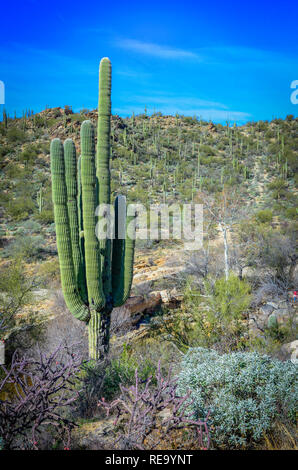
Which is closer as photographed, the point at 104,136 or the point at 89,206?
the point at 89,206

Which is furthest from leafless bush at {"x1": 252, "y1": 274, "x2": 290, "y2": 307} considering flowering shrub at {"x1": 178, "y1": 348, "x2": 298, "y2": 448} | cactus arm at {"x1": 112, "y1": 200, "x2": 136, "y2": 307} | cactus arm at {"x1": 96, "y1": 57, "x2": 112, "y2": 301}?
cactus arm at {"x1": 96, "y1": 57, "x2": 112, "y2": 301}

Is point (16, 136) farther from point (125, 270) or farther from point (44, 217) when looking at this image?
point (125, 270)

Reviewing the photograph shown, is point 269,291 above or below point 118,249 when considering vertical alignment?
below

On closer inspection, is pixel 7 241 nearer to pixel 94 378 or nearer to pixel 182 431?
pixel 94 378

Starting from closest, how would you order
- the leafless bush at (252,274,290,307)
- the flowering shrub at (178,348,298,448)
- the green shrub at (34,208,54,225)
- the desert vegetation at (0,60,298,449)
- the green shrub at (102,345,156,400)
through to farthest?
the desert vegetation at (0,60,298,449), the flowering shrub at (178,348,298,448), the green shrub at (102,345,156,400), the leafless bush at (252,274,290,307), the green shrub at (34,208,54,225)

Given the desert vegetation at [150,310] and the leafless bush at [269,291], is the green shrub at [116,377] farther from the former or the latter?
the leafless bush at [269,291]

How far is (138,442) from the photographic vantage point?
271 cm

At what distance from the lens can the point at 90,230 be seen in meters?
5.39

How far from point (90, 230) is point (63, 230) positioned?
0.44 meters

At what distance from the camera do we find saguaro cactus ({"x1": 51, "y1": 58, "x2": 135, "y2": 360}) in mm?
5355

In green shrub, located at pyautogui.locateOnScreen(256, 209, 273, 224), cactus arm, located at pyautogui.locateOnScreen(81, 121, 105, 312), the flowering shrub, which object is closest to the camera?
the flowering shrub

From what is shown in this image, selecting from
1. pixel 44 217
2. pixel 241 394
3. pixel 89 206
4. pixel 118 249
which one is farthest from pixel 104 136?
pixel 44 217

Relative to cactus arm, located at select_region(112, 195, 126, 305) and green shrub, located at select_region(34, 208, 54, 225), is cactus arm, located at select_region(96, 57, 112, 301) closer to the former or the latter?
cactus arm, located at select_region(112, 195, 126, 305)

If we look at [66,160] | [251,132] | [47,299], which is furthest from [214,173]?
[66,160]
